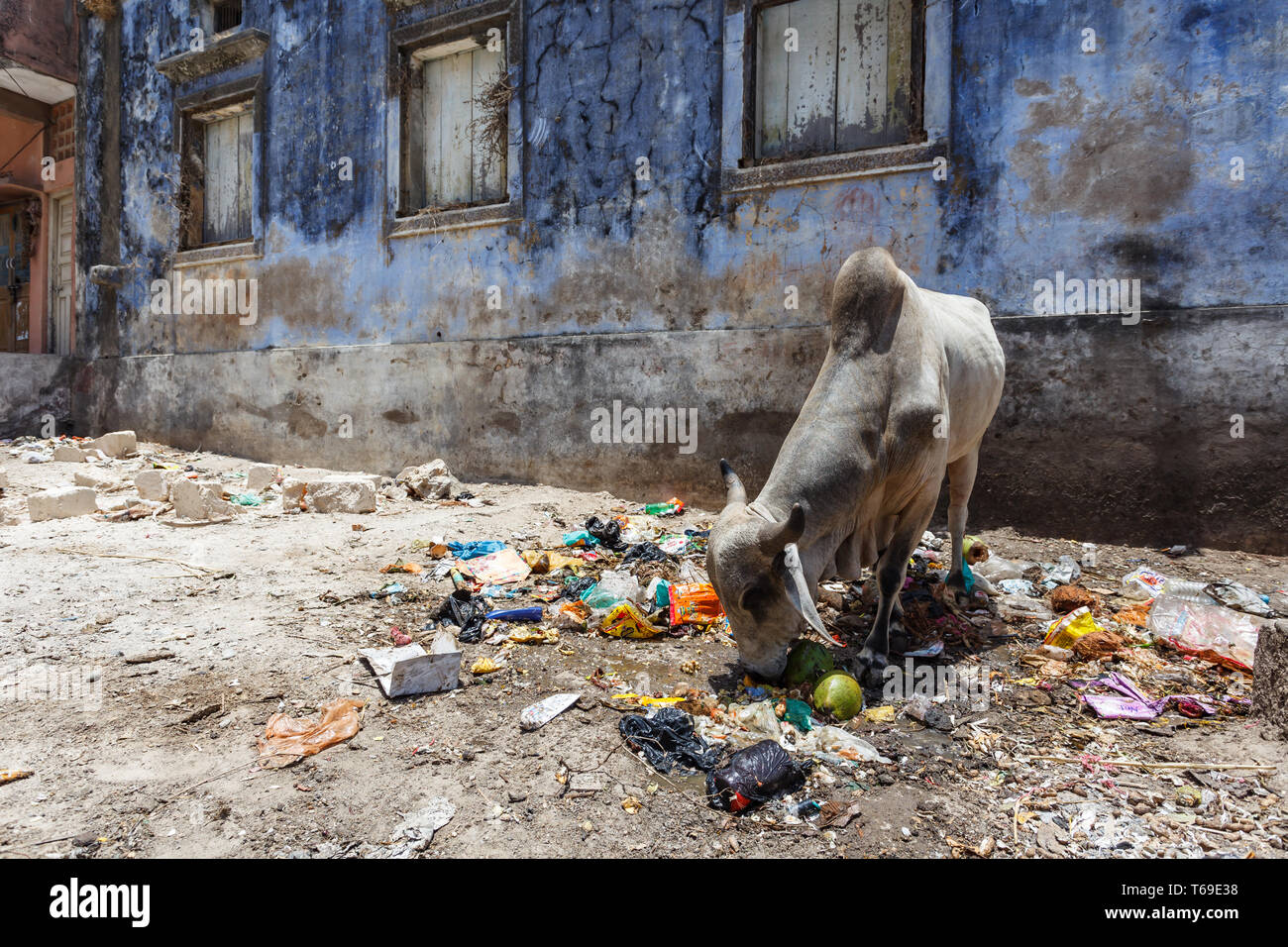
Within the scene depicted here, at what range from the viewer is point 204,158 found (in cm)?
999

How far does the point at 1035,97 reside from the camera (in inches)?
209

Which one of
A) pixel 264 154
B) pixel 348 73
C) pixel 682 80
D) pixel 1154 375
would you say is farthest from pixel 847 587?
pixel 264 154

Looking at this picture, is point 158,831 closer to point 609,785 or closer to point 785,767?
point 609,785

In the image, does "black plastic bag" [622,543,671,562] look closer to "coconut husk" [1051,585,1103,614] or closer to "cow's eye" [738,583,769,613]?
"cow's eye" [738,583,769,613]

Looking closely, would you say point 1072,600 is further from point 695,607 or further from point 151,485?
point 151,485

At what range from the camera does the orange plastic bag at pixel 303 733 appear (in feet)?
8.64

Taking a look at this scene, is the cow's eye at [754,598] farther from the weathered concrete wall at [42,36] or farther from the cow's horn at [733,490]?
the weathered concrete wall at [42,36]

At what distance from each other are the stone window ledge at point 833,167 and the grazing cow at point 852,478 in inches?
80.9

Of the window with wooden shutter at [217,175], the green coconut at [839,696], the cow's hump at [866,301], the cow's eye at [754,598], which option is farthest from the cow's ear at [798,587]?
the window with wooden shutter at [217,175]

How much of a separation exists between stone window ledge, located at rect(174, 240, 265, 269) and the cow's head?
27.1 feet

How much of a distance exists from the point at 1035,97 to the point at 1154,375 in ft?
7.00

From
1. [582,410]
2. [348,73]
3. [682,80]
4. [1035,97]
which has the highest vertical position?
[348,73]

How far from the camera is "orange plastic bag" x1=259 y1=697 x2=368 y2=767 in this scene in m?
2.63

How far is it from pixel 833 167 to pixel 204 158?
861 cm
